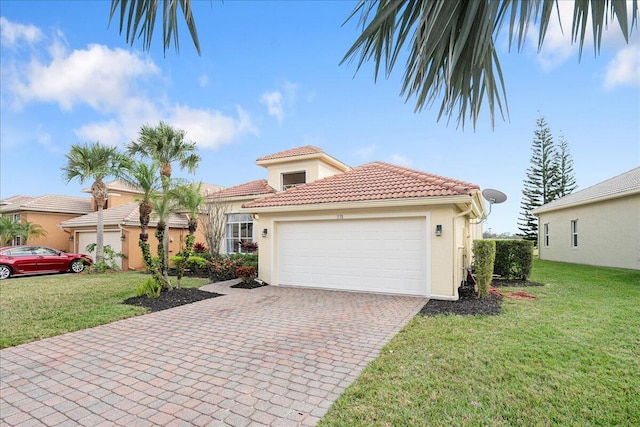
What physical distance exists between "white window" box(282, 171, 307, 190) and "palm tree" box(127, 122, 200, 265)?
6045mm

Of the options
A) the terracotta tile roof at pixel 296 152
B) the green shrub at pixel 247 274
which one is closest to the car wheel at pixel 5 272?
the green shrub at pixel 247 274

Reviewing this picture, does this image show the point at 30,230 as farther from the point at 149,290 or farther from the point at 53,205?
the point at 149,290

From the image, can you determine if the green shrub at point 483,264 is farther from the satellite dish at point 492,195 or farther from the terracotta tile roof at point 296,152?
the terracotta tile roof at point 296,152

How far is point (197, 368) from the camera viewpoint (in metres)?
4.84

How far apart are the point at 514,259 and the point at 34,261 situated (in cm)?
2264

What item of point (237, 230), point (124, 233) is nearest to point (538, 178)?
point (237, 230)

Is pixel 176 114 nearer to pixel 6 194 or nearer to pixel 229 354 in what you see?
pixel 229 354

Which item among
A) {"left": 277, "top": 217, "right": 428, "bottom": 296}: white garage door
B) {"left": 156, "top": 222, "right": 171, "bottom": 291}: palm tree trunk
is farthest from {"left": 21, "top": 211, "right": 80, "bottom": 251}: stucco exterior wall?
{"left": 277, "top": 217, "right": 428, "bottom": 296}: white garage door

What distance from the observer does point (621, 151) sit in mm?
18078

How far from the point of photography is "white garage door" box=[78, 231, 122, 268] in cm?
1933

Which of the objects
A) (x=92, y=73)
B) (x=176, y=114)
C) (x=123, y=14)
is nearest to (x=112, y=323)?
(x=123, y=14)

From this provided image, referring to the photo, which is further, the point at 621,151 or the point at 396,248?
the point at 621,151

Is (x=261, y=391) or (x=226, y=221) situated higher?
(x=226, y=221)

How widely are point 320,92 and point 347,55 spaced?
1236 cm
